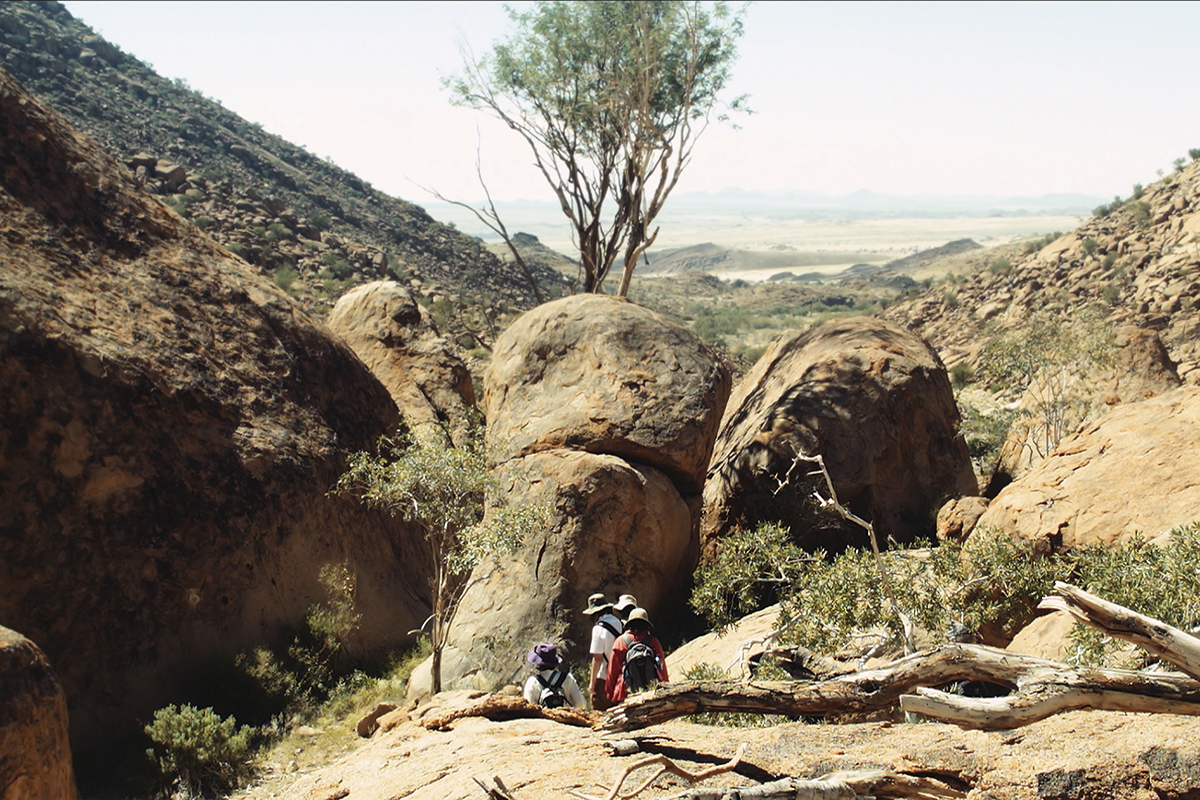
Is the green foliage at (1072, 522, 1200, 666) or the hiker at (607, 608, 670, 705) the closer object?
the green foliage at (1072, 522, 1200, 666)

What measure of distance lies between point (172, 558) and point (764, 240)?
186057 millimetres

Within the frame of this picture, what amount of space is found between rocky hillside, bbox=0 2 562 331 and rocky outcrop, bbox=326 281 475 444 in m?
11.4

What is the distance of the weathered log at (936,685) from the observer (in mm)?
4926

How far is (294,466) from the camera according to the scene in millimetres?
11102

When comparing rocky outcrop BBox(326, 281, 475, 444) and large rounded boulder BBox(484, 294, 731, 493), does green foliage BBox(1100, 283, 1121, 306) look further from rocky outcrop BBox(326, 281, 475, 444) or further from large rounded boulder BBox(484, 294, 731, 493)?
rocky outcrop BBox(326, 281, 475, 444)

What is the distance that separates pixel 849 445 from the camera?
13531 millimetres

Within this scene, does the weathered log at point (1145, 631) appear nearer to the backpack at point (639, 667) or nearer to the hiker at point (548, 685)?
the backpack at point (639, 667)

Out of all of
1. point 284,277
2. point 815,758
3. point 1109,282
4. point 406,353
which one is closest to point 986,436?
point 406,353

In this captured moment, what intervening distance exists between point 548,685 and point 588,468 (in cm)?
421

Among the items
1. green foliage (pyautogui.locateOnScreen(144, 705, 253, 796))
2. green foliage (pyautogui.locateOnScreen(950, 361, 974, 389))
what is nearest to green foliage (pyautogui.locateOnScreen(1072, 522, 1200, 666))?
green foliage (pyautogui.locateOnScreen(144, 705, 253, 796))

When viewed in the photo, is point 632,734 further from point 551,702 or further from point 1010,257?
point 1010,257

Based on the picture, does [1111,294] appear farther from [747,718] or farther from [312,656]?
[312,656]

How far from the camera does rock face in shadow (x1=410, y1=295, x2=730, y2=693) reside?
417 inches

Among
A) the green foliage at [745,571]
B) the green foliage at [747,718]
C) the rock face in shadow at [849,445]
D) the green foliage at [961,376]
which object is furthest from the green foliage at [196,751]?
the green foliage at [961,376]
